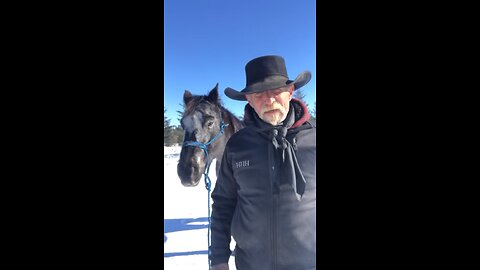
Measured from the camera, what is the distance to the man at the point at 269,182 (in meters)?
0.89

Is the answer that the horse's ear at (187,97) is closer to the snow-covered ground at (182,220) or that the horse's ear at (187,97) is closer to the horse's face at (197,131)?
the horse's face at (197,131)

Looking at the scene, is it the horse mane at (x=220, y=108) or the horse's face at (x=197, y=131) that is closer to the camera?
the horse's face at (x=197, y=131)

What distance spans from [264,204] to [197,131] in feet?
2.96

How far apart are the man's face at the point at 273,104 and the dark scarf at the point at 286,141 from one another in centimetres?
2

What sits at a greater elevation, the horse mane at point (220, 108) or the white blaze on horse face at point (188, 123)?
the horse mane at point (220, 108)

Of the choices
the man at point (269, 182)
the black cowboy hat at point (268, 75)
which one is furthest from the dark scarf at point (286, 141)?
the black cowboy hat at point (268, 75)

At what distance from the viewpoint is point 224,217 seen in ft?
3.27

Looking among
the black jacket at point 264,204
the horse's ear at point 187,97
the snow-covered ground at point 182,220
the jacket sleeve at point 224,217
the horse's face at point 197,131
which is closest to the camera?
the black jacket at point 264,204

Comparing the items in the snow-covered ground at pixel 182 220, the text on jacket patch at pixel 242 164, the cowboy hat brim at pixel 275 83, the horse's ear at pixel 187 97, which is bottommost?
the snow-covered ground at pixel 182 220

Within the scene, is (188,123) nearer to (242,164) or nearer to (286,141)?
(242,164)

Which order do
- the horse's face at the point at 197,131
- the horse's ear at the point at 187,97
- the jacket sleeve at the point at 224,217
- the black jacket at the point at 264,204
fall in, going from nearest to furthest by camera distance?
the black jacket at the point at 264,204 < the jacket sleeve at the point at 224,217 < the horse's face at the point at 197,131 < the horse's ear at the point at 187,97
